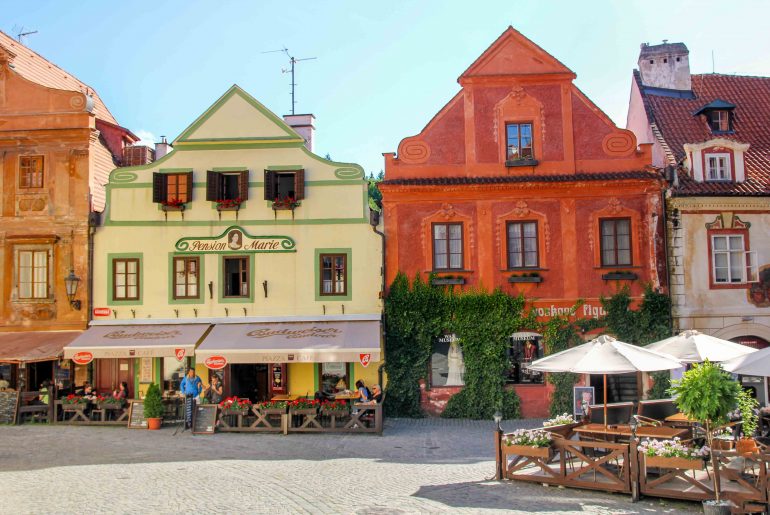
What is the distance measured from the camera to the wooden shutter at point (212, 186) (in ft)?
76.9

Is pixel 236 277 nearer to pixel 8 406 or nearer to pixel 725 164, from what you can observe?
pixel 8 406

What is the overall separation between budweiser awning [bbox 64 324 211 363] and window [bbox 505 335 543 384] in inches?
361

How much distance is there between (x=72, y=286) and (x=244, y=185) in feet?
19.8

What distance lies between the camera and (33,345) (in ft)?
73.7

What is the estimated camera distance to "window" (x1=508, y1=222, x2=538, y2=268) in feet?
75.8

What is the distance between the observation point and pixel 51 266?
77.7 ft

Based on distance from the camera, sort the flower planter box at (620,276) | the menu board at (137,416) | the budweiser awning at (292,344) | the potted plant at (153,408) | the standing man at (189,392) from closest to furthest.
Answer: the standing man at (189,392) < the potted plant at (153,408) < the menu board at (137,416) < the budweiser awning at (292,344) < the flower planter box at (620,276)

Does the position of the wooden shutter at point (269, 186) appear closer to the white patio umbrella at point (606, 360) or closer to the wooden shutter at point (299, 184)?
the wooden shutter at point (299, 184)

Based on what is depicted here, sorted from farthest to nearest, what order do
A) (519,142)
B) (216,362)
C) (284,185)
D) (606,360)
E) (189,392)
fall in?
(284,185), (519,142), (216,362), (189,392), (606,360)

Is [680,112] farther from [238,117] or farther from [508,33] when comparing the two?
[238,117]

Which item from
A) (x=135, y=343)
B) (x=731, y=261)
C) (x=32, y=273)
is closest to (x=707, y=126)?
(x=731, y=261)

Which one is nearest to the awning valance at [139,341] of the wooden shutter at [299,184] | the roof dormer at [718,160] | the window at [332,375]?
the window at [332,375]

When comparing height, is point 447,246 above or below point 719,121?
below

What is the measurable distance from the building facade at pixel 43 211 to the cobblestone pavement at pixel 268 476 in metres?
4.39
